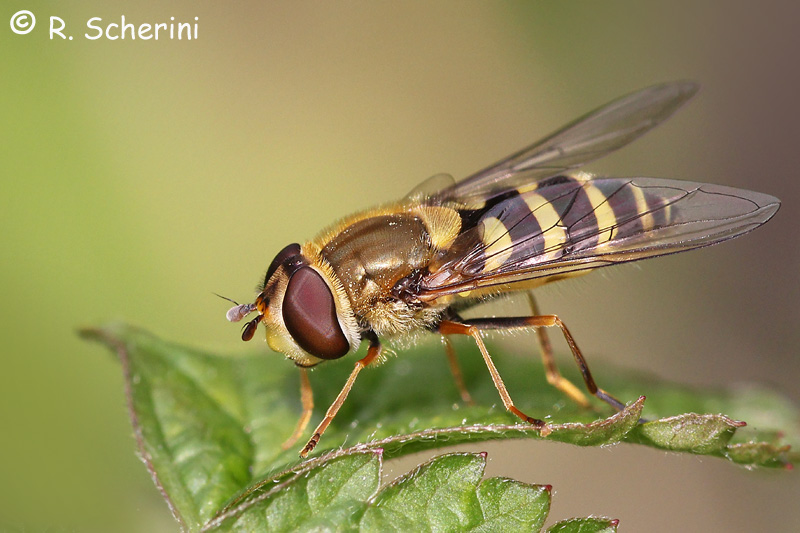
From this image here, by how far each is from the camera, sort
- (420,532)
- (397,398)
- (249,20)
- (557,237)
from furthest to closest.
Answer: (249,20), (397,398), (557,237), (420,532)

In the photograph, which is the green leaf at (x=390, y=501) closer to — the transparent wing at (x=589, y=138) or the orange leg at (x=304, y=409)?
the orange leg at (x=304, y=409)

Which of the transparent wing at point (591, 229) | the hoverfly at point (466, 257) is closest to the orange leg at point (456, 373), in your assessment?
the hoverfly at point (466, 257)

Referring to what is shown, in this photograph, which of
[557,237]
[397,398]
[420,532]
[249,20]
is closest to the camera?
[420,532]

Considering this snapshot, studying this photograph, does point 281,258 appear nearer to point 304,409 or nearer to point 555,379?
point 304,409

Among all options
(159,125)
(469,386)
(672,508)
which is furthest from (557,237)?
(159,125)

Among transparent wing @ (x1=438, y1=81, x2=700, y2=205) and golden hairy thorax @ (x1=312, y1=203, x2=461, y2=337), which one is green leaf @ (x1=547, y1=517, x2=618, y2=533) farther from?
transparent wing @ (x1=438, y1=81, x2=700, y2=205)

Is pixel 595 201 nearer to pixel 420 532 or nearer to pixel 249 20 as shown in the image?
pixel 420 532

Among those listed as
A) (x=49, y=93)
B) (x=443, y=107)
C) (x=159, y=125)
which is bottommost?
(x=443, y=107)
